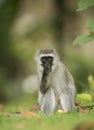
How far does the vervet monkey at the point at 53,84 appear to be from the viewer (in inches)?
459

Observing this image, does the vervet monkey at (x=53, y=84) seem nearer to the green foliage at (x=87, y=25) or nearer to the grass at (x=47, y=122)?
the green foliage at (x=87, y=25)

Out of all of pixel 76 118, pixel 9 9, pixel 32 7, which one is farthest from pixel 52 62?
pixel 32 7

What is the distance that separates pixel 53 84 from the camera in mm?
11781

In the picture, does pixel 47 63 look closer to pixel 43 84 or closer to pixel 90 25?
pixel 43 84

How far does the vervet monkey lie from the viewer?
1165 cm

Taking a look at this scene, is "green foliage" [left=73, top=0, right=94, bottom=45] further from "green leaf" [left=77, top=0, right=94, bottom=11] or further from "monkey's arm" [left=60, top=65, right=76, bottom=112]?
"monkey's arm" [left=60, top=65, right=76, bottom=112]

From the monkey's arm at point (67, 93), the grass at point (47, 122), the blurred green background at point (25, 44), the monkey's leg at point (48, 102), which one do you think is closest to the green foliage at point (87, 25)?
the grass at point (47, 122)

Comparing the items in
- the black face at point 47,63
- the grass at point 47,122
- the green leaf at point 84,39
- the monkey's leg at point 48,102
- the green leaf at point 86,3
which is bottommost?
the grass at point 47,122

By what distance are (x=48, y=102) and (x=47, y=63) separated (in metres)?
0.73

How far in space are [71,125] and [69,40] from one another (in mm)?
21548

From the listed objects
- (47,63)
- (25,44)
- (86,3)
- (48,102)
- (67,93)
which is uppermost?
(25,44)

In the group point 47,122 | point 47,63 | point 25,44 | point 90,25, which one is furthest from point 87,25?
point 25,44

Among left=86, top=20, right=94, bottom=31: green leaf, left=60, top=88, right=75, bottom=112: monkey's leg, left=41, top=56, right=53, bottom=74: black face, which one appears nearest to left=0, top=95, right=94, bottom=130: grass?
left=86, top=20, right=94, bottom=31: green leaf

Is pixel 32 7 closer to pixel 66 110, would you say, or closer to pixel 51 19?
pixel 51 19
